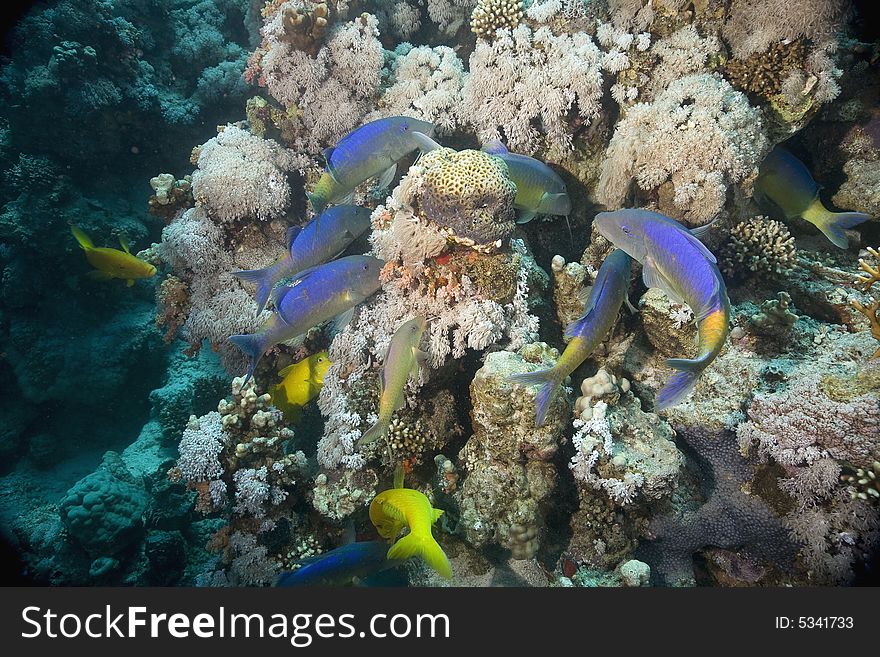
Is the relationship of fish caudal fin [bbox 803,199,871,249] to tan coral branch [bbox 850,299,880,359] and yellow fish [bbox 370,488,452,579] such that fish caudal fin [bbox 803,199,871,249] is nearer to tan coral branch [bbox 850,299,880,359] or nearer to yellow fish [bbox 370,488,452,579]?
tan coral branch [bbox 850,299,880,359]

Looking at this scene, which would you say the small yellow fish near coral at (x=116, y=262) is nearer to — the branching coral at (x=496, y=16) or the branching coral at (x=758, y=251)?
the branching coral at (x=496, y=16)

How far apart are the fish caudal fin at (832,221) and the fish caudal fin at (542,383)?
328 centimetres

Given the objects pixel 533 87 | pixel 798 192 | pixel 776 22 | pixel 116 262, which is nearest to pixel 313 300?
pixel 533 87

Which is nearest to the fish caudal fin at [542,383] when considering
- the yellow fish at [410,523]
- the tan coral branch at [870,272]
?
the yellow fish at [410,523]

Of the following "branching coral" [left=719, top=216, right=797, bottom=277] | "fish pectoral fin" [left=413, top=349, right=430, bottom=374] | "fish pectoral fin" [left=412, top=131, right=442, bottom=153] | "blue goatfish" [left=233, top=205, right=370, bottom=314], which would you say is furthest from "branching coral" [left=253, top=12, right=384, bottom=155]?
"branching coral" [left=719, top=216, right=797, bottom=277]

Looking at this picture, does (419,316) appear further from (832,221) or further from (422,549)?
(832,221)

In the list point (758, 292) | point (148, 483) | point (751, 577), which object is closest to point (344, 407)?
point (148, 483)

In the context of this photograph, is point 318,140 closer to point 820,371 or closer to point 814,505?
point 820,371

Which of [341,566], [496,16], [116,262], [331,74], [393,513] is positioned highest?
[496,16]

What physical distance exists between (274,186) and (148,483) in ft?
10.8

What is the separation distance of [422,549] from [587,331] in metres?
1.61

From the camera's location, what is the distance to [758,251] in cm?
379

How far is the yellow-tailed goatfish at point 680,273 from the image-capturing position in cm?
194

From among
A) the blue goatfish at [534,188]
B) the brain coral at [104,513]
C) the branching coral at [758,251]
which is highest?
the blue goatfish at [534,188]
